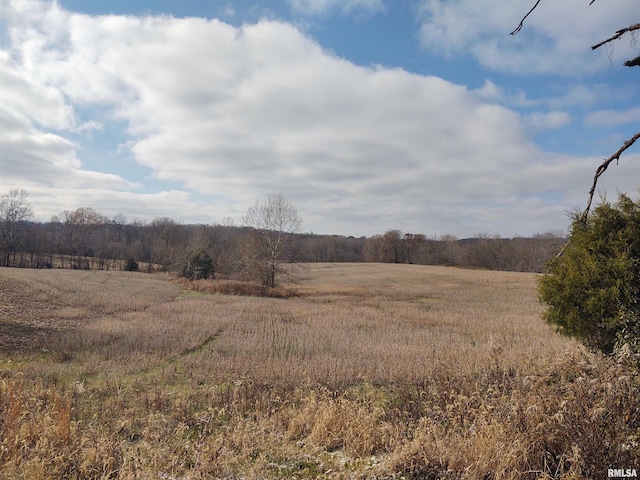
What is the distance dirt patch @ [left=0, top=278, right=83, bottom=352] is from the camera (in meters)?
13.3

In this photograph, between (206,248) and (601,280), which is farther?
(206,248)

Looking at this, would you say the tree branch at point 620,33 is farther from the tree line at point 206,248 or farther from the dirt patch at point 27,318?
the tree line at point 206,248

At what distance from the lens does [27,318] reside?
18094 mm

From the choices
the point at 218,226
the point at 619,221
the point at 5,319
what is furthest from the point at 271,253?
the point at 218,226

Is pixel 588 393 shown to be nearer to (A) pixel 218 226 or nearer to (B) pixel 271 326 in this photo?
(B) pixel 271 326

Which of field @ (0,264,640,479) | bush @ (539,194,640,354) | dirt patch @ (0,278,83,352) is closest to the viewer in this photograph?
field @ (0,264,640,479)

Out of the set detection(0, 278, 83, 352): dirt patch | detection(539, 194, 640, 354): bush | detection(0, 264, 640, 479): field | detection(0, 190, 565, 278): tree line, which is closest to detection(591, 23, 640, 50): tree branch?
detection(539, 194, 640, 354): bush

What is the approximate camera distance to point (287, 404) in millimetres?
6570

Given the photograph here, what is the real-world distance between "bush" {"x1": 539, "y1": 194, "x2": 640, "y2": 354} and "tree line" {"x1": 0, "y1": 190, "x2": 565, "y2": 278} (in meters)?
34.7

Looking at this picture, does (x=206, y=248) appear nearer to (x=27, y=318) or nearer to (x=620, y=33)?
(x=27, y=318)

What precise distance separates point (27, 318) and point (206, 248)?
114 ft

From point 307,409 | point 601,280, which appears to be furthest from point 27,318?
point 601,280

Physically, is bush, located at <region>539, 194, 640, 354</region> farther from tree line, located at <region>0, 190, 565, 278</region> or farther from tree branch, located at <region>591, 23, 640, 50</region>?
tree line, located at <region>0, 190, 565, 278</region>

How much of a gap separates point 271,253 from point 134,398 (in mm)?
33332
